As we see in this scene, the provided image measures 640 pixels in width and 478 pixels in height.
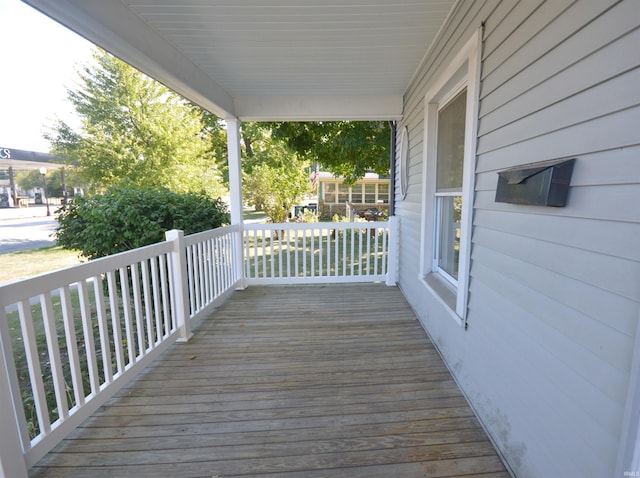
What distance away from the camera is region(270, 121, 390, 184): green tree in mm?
5449

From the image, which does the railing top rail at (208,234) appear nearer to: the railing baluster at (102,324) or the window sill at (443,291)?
the railing baluster at (102,324)

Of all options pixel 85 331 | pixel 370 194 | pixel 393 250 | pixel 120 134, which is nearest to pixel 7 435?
pixel 85 331

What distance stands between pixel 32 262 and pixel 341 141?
865cm

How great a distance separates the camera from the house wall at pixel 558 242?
2.88 ft

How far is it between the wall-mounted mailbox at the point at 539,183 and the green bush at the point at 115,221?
10.5ft

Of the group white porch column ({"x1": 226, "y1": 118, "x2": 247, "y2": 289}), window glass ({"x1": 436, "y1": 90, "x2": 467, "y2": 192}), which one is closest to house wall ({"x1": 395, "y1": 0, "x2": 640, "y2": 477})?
window glass ({"x1": 436, "y1": 90, "x2": 467, "y2": 192})

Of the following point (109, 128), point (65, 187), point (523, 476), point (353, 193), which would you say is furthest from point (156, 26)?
point (353, 193)

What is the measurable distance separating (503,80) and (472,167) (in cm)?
48

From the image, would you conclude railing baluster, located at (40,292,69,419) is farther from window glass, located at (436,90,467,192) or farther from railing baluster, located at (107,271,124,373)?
window glass, located at (436,90,467,192)

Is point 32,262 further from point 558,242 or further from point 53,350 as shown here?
point 558,242

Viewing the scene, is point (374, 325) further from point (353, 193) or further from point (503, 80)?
point (353, 193)

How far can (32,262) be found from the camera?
784 centimetres

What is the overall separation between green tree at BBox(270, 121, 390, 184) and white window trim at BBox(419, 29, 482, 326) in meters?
2.76

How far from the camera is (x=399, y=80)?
3398mm
